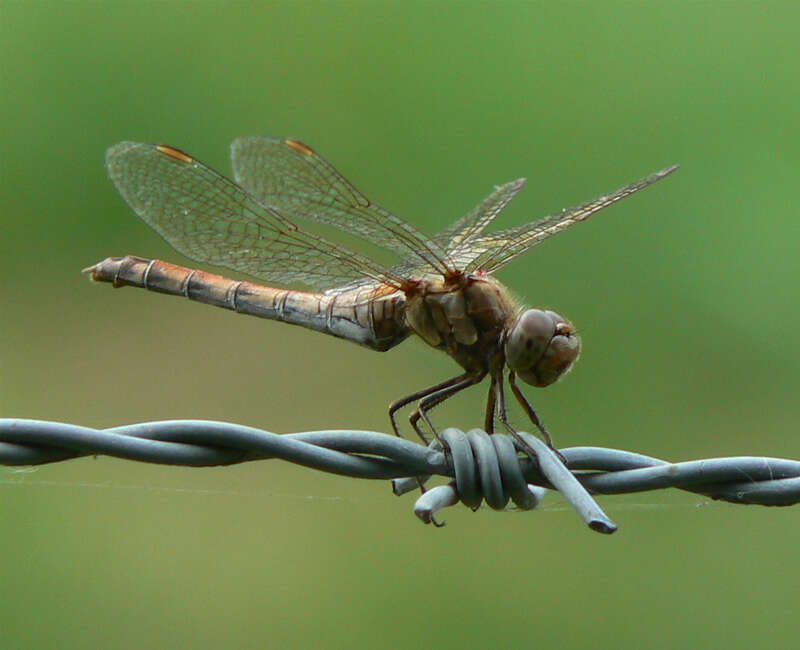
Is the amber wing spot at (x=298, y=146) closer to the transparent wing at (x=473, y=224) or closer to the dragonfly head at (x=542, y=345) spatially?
the transparent wing at (x=473, y=224)

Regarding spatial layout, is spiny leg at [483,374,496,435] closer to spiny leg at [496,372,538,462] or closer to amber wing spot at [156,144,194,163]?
spiny leg at [496,372,538,462]

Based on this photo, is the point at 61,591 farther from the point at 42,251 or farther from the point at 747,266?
the point at 747,266

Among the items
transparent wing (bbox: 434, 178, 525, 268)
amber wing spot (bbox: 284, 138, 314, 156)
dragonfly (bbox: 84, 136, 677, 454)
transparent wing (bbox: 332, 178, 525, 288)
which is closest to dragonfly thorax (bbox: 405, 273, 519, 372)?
dragonfly (bbox: 84, 136, 677, 454)

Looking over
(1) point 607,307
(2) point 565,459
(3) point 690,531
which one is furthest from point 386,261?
(2) point 565,459

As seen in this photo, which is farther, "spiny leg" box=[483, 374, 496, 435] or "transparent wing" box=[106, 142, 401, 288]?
"transparent wing" box=[106, 142, 401, 288]

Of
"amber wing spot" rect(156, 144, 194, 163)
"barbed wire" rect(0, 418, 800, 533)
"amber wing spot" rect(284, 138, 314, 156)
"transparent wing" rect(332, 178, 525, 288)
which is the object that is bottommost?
"barbed wire" rect(0, 418, 800, 533)

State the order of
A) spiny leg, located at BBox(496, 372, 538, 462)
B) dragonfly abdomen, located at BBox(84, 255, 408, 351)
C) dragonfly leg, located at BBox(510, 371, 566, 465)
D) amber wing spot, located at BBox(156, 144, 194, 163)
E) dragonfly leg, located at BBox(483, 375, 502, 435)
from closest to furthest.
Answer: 1. spiny leg, located at BBox(496, 372, 538, 462)
2. dragonfly leg, located at BBox(510, 371, 566, 465)
3. dragonfly leg, located at BBox(483, 375, 502, 435)
4. dragonfly abdomen, located at BBox(84, 255, 408, 351)
5. amber wing spot, located at BBox(156, 144, 194, 163)

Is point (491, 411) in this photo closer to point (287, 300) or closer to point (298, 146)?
point (287, 300)
